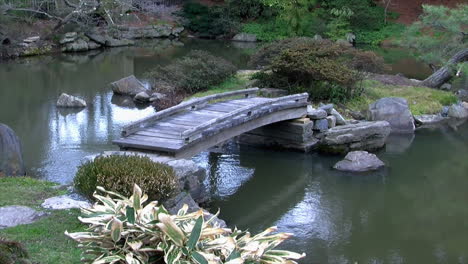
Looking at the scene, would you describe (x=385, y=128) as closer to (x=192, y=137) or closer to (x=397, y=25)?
(x=192, y=137)

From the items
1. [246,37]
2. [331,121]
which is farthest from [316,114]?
[246,37]

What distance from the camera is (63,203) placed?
7.79 m

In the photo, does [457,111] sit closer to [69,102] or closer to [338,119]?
[338,119]

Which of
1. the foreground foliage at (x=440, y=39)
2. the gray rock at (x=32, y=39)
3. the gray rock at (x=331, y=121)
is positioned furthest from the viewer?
the gray rock at (x=32, y=39)

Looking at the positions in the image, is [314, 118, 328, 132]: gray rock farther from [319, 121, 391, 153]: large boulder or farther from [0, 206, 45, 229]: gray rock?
[0, 206, 45, 229]: gray rock

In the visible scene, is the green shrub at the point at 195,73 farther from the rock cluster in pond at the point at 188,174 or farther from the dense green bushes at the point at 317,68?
the rock cluster in pond at the point at 188,174

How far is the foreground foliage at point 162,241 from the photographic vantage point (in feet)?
15.3

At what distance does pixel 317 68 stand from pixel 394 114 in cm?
260

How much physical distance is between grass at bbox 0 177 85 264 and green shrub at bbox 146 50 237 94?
10954 mm

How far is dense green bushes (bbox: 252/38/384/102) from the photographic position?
16859 mm

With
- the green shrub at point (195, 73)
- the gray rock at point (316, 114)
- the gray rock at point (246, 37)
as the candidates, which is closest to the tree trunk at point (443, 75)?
the green shrub at point (195, 73)

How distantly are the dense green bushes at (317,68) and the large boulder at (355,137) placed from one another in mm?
2291

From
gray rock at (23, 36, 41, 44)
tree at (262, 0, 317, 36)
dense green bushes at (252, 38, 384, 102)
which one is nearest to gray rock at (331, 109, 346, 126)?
dense green bushes at (252, 38, 384, 102)

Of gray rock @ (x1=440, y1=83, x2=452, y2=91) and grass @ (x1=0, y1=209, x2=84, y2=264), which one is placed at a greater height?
grass @ (x1=0, y1=209, x2=84, y2=264)
